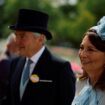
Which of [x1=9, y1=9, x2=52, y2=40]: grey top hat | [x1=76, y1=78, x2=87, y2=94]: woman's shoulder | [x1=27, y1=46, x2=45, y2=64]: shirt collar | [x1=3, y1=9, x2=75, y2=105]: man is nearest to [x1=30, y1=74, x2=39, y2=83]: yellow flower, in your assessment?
[x1=3, y1=9, x2=75, y2=105]: man

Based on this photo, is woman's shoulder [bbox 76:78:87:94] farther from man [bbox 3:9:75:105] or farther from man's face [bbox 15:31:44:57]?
man's face [bbox 15:31:44:57]

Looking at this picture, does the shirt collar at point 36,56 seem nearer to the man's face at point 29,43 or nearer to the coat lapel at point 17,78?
the man's face at point 29,43

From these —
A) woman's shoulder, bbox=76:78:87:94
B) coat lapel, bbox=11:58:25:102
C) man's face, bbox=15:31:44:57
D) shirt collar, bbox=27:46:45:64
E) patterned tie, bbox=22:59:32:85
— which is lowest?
coat lapel, bbox=11:58:25:102

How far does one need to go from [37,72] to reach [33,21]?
23.4 inches

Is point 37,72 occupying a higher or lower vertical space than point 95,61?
lower

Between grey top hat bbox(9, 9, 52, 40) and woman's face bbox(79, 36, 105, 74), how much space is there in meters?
1.52

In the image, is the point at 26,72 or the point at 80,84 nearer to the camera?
the point at 80,84

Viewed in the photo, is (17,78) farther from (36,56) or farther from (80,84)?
(80,84)

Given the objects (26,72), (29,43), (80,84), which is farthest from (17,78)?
(80,84)

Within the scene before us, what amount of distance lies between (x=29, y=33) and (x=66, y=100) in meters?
0.84

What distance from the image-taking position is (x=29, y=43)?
18.4ft

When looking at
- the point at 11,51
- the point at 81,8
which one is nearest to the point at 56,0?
the point at 81,8

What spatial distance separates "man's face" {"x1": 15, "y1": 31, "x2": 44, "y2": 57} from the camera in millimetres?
5590

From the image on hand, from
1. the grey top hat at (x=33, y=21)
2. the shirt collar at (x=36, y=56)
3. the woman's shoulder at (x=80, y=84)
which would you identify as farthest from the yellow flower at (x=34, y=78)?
the woman's shoulder at (x=80, y=84)
